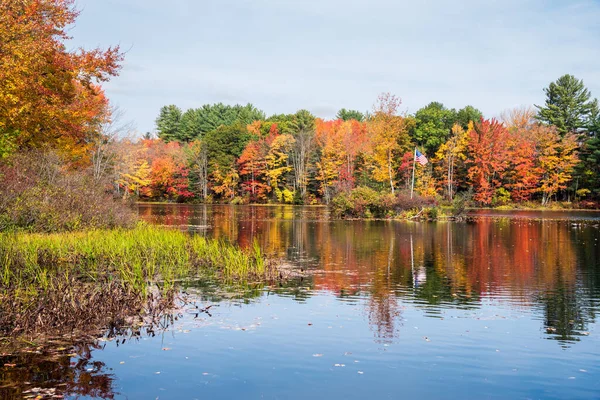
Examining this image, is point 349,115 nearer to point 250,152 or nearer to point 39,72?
point 250,152

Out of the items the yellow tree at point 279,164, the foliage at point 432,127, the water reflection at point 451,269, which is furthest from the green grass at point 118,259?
the yellow tree at point 279,164

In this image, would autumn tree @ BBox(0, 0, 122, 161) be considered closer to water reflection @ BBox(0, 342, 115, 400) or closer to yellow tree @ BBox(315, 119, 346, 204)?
water reflection @ BBox(0, 342, 115, 400)

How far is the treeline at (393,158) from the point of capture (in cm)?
6525

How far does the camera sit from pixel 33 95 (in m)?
19.7

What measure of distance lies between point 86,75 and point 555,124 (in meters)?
62.2

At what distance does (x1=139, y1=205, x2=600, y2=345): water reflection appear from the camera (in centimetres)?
1180

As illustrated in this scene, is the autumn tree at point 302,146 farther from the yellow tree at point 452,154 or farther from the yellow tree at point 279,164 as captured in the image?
the yellow tree at point 452,154

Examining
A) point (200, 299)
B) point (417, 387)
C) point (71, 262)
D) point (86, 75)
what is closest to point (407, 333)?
point (417, 387)

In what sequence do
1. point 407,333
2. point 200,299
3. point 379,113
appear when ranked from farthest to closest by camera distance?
point 379,113 < point 200,299 < point 407,333

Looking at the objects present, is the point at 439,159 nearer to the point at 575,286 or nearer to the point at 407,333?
the point at 575,286

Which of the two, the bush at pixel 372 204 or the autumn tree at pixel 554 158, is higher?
the autumn tree at pixel 554 158

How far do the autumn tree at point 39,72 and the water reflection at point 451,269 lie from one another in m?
9.01

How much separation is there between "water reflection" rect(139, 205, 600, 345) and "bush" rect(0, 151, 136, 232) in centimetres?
601

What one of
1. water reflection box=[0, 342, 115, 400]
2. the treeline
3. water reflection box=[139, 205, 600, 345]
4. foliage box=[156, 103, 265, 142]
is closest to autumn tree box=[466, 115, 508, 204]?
the treeline
